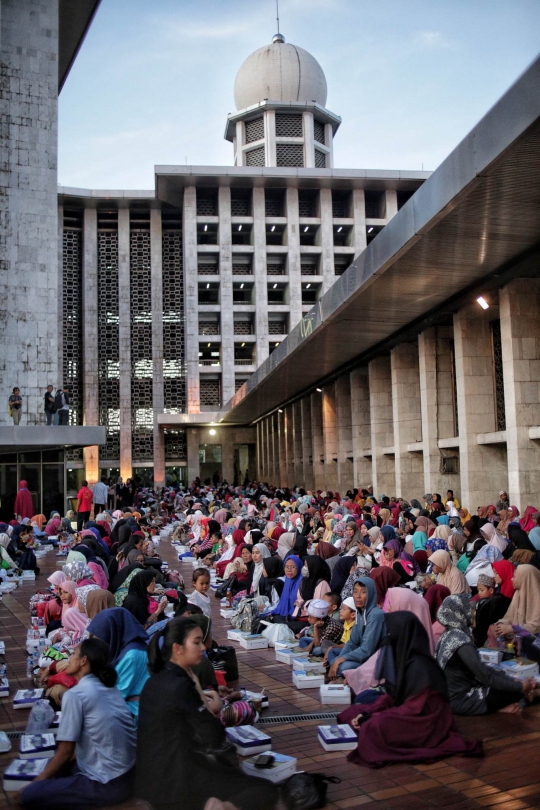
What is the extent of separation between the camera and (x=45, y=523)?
20.1 metres

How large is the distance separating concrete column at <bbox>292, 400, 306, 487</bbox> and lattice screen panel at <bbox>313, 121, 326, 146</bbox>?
24.7m

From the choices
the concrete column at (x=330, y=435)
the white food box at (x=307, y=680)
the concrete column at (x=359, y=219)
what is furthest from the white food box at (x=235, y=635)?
the concrete column at (x=359, y=219)

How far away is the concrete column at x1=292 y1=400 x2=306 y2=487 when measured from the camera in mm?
33531

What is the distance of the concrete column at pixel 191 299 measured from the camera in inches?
1753

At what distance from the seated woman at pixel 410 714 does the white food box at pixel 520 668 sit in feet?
4.15

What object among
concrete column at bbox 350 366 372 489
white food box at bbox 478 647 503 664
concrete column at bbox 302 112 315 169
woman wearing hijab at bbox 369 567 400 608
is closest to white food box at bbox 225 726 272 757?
white food box at bbox 478 647 503 664

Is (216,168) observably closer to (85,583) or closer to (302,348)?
(302,348)

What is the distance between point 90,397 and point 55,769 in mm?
41870

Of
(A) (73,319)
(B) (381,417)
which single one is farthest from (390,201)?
(B) (381,417)

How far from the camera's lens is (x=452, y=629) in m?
5.30

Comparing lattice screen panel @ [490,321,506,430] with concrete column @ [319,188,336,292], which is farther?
concrete column @ [319,188,336,292]

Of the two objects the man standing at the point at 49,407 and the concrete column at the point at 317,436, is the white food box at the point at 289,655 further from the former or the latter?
the concrete column at the point at 317,436

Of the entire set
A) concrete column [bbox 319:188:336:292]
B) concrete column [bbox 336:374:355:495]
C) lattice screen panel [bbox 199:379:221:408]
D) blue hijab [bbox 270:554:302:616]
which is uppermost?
concrete column [bbox 319:188:336:292]

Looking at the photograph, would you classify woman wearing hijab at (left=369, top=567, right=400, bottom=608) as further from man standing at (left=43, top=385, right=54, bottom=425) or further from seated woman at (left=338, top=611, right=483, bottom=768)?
man standing at (left=43, top=385, right=54, bottom=425)
